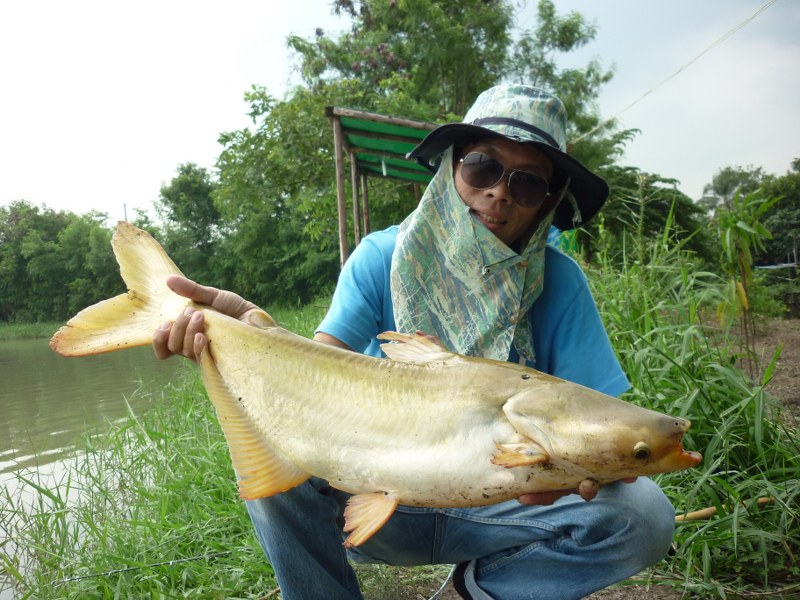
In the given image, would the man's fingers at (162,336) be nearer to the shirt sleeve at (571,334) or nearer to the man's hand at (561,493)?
the man's hand at (561,493)

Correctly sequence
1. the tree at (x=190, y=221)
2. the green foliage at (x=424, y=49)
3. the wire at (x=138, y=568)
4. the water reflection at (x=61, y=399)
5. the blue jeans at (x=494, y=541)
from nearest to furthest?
the blue jeans at (x=494, y=541), the wire at (x=138, y=568), the water reflection at (x=61, y=399), the green foliage at (x=424, y=49), the tree at (x=190, y=221)

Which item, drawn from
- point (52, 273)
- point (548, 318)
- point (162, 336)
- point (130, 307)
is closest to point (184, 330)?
point (162, 336)

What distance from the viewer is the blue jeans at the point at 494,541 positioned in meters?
1.81

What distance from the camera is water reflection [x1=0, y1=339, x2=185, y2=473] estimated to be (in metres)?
6.84

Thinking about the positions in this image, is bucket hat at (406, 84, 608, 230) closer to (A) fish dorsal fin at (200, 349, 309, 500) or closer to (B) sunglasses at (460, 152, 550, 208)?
(B) sunglasses at (460, 152, 550, 208)

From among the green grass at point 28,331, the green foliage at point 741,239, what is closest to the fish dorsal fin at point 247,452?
the green foliage at point 741,239

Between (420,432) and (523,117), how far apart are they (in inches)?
51.0

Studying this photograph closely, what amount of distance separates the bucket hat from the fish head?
3.46 feet

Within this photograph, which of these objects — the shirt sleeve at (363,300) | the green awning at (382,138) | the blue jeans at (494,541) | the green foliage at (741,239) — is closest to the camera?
the blue jeans at (494,541)

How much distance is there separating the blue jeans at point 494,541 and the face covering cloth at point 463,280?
58 cm

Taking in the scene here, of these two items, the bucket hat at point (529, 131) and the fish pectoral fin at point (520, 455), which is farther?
the bucket hat at point (529, 131)

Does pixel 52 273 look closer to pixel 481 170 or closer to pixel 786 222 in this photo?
pixel 786 222

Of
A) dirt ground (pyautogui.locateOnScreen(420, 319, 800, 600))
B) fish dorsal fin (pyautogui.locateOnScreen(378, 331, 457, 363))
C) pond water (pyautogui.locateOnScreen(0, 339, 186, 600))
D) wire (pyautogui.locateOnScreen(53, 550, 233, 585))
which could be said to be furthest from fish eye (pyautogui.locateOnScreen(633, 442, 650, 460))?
pond water (pyautogui.locateOnScreen(0, 339, 186, 600))

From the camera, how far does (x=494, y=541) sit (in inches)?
77.2
